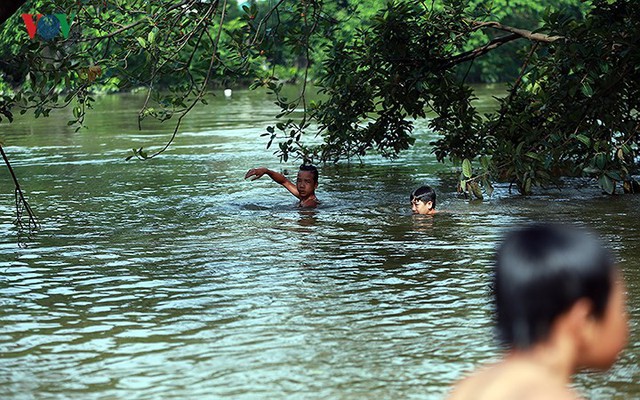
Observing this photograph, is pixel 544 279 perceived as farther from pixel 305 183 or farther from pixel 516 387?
pixel 305 183

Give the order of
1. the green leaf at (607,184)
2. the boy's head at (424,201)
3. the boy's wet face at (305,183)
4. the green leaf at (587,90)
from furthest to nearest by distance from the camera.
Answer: the boy's wet face at (305,183), the boy's head at (424,201), the green leaf at (587,90), the green leaf at (607,184)

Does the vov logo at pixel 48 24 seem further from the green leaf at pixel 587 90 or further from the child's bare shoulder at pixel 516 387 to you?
the child's bare shoulder at pixel 516 387

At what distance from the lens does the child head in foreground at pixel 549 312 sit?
2.59 metres

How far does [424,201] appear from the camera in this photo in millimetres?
12328

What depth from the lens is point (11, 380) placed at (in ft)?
21.0

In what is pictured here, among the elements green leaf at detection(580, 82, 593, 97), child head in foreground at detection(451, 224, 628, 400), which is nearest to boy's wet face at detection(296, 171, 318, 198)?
green leaf at detection(580, 82, 593, 97)

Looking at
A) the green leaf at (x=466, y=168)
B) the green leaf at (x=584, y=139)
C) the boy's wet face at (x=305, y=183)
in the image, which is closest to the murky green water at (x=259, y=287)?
the boy's wet face at (x=305, y=183)

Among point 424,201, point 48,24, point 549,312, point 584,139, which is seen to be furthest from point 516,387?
point 48,24

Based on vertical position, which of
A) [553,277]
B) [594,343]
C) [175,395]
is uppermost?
[553,277]

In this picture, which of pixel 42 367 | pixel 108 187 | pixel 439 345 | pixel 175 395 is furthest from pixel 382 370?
pixel 108 187

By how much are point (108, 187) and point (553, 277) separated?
13.8 metres

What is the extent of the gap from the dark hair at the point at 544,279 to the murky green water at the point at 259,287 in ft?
11.1

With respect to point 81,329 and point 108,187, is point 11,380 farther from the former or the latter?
point 108,187

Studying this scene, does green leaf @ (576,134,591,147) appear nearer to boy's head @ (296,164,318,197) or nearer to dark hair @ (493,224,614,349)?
boy's head @ (296,164,318,197)
